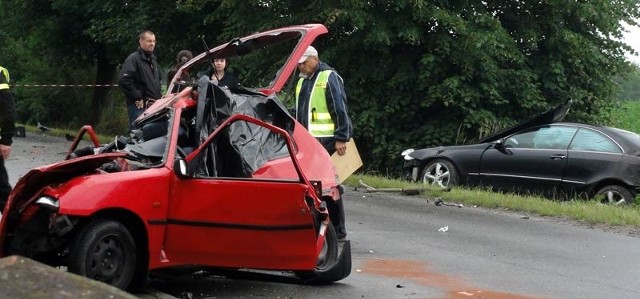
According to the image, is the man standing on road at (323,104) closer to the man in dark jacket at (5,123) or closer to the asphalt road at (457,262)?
the asphalt road at (457,262)

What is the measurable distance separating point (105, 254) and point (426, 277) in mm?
3023

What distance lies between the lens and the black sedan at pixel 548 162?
15031mm

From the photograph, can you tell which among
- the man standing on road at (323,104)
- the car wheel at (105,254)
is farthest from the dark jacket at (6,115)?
the man standing on road at (323,104)

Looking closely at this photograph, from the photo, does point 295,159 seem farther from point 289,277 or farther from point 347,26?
point 347,26

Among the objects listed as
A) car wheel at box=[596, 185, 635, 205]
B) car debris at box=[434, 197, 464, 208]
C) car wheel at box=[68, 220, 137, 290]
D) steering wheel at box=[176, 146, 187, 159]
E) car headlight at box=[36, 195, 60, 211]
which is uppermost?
steering wheel at box=[176, 146, 187, 159]

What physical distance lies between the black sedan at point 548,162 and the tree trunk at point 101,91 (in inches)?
773

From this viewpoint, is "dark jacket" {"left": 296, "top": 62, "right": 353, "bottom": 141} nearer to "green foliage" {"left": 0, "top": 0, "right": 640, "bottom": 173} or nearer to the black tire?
the black tire

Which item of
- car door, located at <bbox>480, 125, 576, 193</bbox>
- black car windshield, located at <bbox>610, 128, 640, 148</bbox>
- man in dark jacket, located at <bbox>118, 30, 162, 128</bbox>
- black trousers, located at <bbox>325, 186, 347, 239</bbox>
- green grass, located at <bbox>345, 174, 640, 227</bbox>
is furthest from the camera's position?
car door, located at <bbox>480, 125, 576, 193</bbox>

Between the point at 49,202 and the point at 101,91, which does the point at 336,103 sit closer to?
the point at 49,202

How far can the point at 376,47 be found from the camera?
21.4 metres

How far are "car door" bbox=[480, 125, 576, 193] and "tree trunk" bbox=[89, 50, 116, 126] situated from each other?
820 inches

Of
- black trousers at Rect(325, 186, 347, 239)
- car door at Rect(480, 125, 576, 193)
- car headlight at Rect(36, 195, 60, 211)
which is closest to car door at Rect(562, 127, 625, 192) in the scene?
car door at Rect(480, 125, 576, 193)

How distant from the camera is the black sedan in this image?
15.0 meters

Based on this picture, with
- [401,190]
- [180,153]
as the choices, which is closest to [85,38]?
[401,190]
